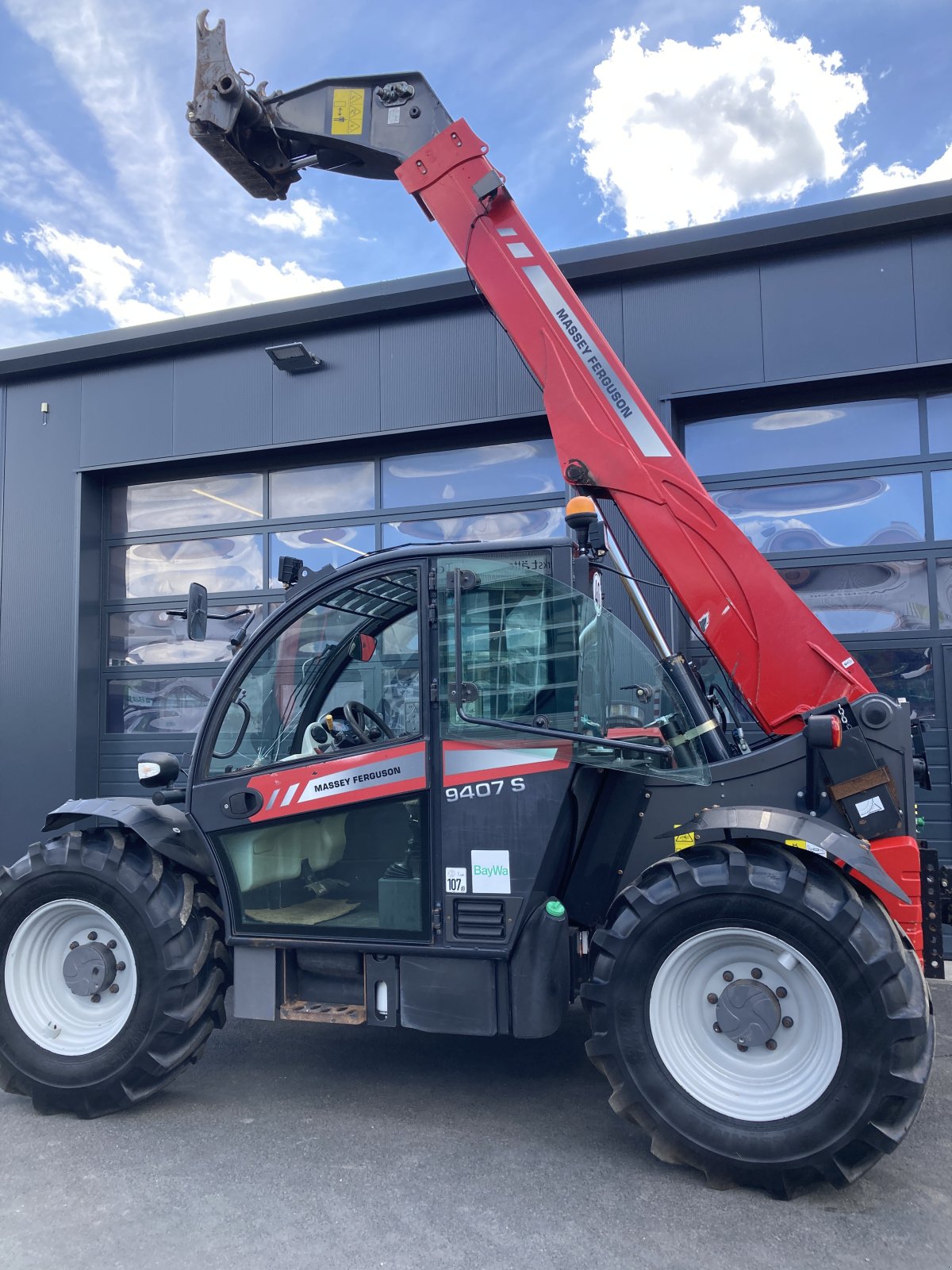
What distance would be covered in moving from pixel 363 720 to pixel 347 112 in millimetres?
3397

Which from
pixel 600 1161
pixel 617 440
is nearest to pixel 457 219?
pixel 617 440

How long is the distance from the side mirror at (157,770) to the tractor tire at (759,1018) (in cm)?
208

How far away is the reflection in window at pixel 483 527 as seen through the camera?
27.2 feet

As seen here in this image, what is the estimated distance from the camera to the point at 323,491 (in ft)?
30.0

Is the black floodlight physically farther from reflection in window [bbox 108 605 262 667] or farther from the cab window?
reflection in window [bbox 108 605 262 667]

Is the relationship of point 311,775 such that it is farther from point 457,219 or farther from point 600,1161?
point 457,219

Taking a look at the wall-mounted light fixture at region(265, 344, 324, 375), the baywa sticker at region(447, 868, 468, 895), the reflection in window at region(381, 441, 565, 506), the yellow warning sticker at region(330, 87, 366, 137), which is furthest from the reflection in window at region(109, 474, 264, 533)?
the baywa sticker at region(447, 868, 468, 895)

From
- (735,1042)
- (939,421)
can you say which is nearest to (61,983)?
(735,1042)

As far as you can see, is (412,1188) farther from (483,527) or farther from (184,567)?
(184,567)

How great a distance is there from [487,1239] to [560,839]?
1.39m

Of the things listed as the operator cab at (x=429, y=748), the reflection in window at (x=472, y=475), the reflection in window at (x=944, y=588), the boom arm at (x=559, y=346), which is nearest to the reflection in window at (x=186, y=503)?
the reflection in window at (x=472, y=475)

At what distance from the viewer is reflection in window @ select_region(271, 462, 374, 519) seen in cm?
899

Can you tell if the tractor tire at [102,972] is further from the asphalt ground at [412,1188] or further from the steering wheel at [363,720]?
the steering wheel at [363,720]

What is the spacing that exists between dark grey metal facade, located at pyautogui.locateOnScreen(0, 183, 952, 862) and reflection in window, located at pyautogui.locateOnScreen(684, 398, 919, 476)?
0.11 meters
